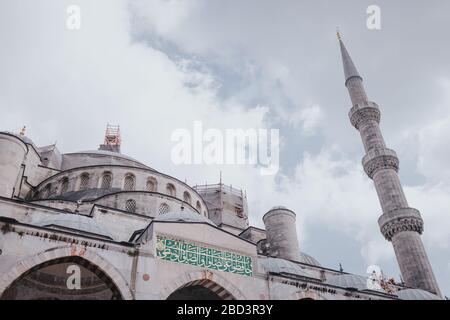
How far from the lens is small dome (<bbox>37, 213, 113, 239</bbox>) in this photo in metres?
11.0

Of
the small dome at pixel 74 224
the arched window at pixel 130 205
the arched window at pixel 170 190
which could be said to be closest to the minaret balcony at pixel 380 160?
the arched window at pixel 170 190

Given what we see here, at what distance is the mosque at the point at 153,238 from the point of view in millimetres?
9953

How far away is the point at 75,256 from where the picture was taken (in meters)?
9.84

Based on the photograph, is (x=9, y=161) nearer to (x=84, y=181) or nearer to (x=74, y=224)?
(x=84, y=181)

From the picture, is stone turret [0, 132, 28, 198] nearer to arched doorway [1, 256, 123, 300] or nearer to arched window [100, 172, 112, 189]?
arched doorway [1, 256, 123, 300]

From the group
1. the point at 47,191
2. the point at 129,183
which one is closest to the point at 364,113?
the point at 129,183

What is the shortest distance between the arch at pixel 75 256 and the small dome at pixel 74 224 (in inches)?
Result: 48.1

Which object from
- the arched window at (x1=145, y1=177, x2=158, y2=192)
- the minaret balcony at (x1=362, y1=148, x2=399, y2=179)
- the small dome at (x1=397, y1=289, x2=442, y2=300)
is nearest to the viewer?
the small dome at (x1=397, y1=289, x2=442, y2=300)

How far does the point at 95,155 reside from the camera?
2427 cm

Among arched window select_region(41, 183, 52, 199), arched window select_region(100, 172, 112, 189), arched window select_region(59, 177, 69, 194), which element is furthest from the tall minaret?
arched window select_region(41, 183, 52, 199)

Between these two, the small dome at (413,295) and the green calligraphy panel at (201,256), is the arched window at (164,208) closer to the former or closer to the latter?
the green calligraphy panel at (201,256)

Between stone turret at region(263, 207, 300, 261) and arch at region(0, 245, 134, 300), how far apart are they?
9984 mm

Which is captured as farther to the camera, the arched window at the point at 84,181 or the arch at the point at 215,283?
the arched window at the point at 84,181
